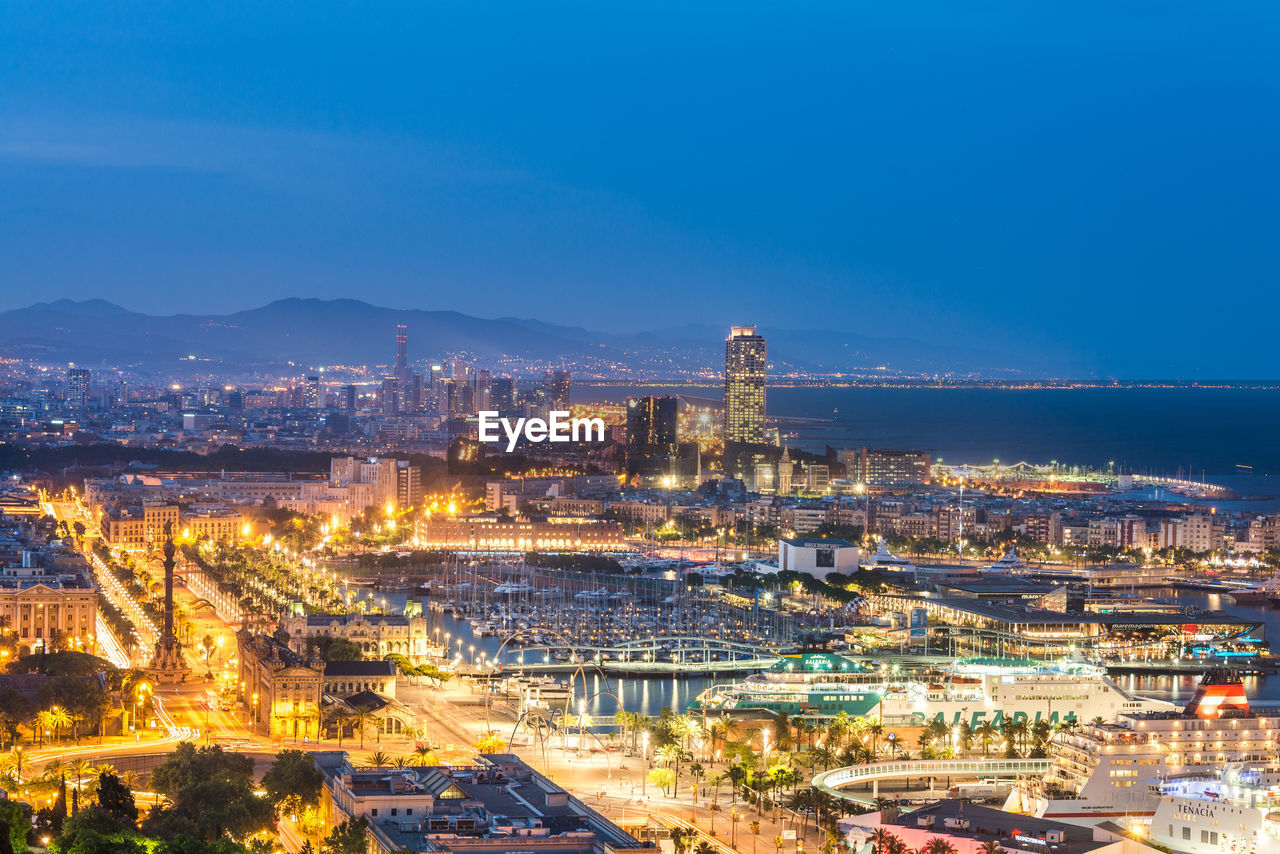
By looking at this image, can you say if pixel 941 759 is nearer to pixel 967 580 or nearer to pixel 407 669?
pixel 407 669

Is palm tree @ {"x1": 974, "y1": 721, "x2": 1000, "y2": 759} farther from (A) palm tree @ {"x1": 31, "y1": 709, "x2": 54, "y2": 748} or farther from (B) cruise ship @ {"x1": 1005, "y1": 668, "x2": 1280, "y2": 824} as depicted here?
(A) palm tree @ {"x1": 31, "y1": 709, "x2": 54, "y2": 748}

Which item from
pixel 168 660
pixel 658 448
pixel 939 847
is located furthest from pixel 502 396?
pixel 939 847

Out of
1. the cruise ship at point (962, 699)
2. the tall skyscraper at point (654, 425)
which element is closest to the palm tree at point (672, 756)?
the cruise ship at point (962, 699)

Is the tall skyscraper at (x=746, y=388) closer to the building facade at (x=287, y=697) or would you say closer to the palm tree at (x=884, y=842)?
the building facade at (x=287, y=697)

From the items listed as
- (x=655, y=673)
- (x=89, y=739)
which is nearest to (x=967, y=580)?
(x=655, y=673)

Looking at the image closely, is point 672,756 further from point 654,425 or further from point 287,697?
point 654,425

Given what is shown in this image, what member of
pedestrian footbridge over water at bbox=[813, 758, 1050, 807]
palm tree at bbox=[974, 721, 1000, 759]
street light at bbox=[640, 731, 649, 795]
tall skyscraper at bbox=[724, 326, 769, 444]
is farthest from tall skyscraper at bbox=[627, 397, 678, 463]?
pedestrian footbridge over water at bbox=[813, 758, 1050, 807]
